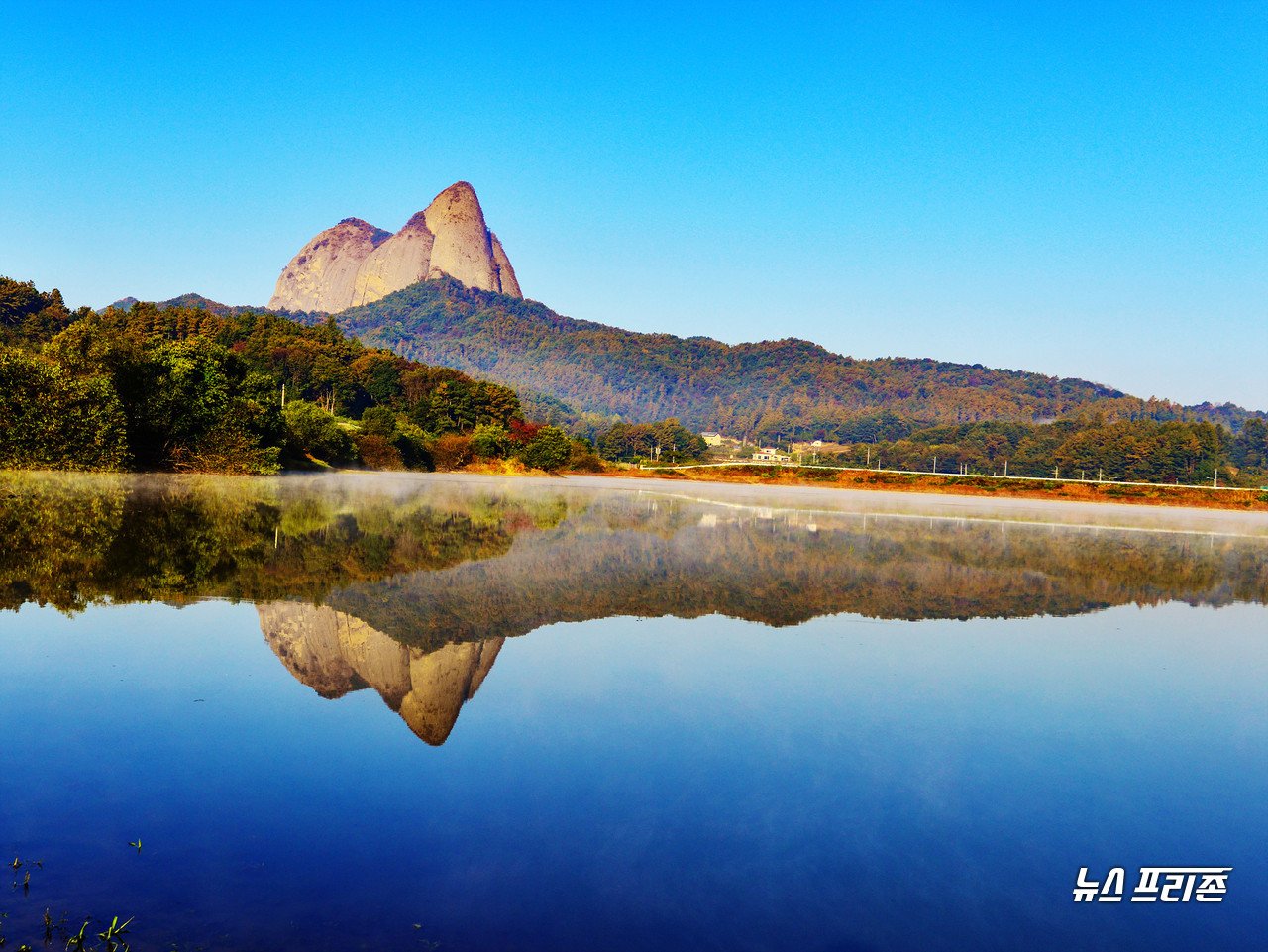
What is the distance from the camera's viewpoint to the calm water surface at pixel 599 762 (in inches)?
151

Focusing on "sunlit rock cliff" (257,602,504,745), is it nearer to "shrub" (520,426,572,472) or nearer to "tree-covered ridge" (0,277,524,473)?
"tree-covered ridge" (0,277,524,473)

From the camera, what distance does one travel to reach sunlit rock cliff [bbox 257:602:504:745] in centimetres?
650

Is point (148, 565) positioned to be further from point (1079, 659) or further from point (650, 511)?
point (650, 511)

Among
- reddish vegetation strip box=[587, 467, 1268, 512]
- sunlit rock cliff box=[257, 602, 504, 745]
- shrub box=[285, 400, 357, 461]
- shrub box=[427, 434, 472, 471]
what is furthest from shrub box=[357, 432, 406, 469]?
sunlit rock cliff box=[257, 602, 504, 745]

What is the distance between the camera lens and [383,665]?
7426mm

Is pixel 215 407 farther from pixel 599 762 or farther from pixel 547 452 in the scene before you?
Answer: pixel 547 452

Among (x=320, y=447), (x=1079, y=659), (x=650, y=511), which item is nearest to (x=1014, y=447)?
(x=320, y=447)

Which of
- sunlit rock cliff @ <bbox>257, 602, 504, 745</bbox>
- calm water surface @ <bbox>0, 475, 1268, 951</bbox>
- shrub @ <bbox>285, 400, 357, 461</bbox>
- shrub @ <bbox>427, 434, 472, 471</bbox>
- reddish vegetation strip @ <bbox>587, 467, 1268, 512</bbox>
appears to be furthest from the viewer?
shrub @ <bbox>427, 434, 472, 471</bbox>

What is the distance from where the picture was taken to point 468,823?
14.7ft

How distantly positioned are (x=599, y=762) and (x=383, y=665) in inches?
111

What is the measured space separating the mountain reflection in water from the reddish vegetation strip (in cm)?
5079

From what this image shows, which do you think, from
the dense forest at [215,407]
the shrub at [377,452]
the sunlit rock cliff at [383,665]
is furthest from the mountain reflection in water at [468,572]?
the shrub at [377,452]

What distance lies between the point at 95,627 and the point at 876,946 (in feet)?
26.7

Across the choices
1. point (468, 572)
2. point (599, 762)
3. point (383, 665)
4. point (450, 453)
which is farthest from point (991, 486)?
point (599, 762)
